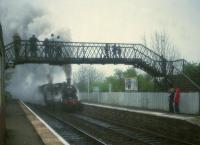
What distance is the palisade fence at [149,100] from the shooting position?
2648 centimetres

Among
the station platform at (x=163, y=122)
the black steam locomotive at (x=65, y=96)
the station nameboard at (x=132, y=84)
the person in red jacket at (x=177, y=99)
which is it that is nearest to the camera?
the station platform at (x=163, y=122)

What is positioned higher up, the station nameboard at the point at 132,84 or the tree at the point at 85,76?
the tree at the point at 85,76

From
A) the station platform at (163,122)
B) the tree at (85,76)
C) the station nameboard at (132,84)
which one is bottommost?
the station platform at (163,122)

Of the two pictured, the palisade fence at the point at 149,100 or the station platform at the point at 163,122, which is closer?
the station platform at the point at 163,122

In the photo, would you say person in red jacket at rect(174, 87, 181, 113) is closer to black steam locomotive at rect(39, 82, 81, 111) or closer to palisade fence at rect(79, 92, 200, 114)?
palisade fence at rect(79, 92, 200, 114)

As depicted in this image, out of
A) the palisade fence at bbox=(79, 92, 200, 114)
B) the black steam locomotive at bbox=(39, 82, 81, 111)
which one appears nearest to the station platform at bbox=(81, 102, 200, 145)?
the palisade fence at bbox=(79, 92, 200, 114)

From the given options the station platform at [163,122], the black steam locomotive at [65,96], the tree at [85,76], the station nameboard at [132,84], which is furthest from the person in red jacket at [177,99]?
the tree at [85,76]

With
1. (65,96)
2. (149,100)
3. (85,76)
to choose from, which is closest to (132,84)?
(149,100)

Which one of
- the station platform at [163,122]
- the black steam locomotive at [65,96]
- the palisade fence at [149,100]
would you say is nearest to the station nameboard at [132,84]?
the palisade fence at [149,100]

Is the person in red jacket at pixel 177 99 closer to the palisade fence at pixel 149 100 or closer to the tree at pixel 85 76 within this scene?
the palisade fence at pixel 149 100

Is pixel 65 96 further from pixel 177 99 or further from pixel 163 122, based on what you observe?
pixel 163 122

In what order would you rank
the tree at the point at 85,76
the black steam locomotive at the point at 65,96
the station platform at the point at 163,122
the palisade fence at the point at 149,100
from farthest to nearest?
the tree at the point at 85,76 < the black steam locomotive at the point at 65,96 < the palisade fence at the point at 149,100 < the station platform at the point at 163,122

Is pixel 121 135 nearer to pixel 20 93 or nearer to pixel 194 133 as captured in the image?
pixel 194 133

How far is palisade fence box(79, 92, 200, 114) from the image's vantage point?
26484 mm
